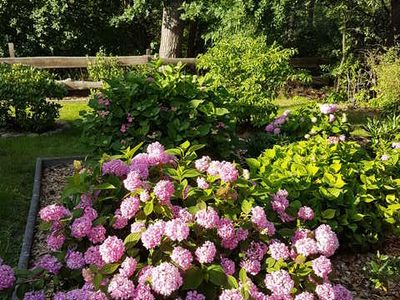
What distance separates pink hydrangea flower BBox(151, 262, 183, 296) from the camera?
2041mm

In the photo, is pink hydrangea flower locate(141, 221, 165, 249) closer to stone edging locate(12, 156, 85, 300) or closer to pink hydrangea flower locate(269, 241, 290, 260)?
pink hydrangea flower locate(269, 241, 290, 260)

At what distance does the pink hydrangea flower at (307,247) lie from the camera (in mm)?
2373

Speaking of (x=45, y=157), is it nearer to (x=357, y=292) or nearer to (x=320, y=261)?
(x=357, y=292)

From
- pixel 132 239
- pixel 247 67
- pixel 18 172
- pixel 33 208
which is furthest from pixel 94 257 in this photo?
pixel 247 67

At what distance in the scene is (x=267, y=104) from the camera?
6969 millimetres

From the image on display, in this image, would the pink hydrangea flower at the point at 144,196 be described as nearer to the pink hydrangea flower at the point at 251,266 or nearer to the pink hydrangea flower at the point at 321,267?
the pink hydrangea flower at the point at 251,266

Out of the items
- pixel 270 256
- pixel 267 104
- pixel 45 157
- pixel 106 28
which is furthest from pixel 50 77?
pixel 106 28

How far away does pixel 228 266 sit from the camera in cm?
232

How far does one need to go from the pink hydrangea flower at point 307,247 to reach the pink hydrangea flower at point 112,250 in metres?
0.84

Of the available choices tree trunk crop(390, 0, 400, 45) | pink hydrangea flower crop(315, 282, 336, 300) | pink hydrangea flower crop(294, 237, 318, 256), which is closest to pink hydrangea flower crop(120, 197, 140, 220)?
pink hydrangea flower crop(294, 237, 318, 256)

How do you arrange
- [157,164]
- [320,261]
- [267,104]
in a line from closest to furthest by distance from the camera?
[320,261], [157,164], [267,104]

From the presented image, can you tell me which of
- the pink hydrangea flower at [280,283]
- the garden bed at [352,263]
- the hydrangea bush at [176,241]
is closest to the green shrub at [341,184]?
the garden bed at [352,263]

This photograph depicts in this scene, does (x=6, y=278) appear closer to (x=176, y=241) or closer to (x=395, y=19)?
(x=176, y=241)

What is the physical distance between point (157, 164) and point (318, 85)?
11.7 meters
